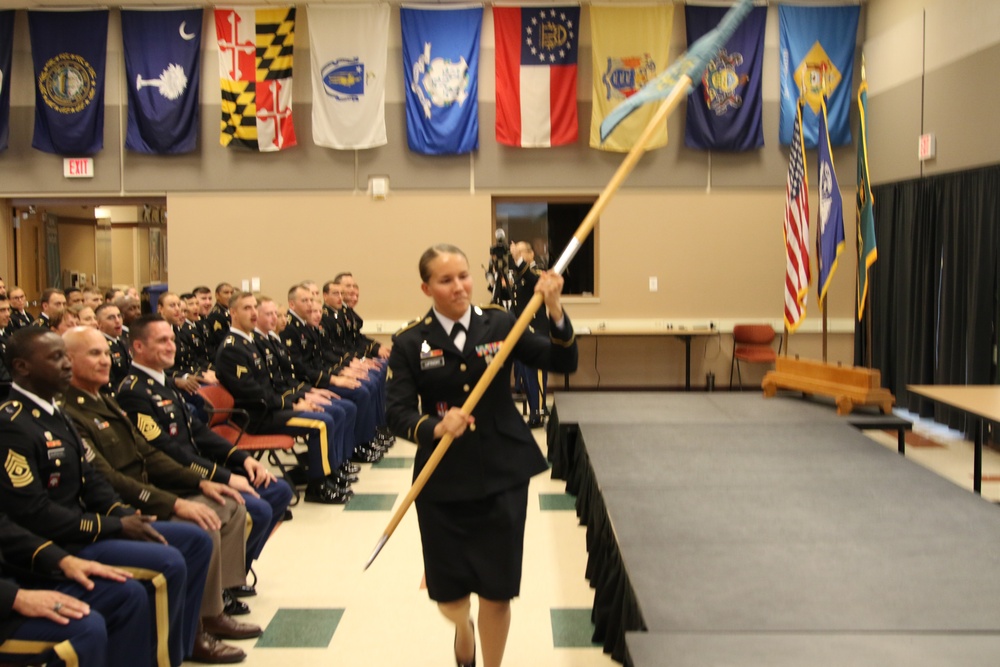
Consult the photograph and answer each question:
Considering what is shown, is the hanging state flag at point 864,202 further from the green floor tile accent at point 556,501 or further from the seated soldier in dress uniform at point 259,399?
the seated soldier in dress uniform at point 259,399

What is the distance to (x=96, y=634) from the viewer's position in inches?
90.3

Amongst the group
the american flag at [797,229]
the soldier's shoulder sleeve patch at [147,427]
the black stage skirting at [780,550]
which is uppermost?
the american flag at [797,229]

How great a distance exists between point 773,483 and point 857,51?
22.8 feet

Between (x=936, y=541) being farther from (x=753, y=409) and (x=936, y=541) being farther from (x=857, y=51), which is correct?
(x=857, y=51)

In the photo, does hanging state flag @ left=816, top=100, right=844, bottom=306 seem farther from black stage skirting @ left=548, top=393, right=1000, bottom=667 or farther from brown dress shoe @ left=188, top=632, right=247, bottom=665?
brown dress shoe @ left=188, top=632, right=247, bottom=665

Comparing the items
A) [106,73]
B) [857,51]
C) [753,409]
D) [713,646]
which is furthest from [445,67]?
[713,646]

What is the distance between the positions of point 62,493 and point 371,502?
286 cm

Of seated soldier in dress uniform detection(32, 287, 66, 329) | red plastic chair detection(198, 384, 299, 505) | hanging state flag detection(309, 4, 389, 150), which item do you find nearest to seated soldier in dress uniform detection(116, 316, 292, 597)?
red plastic chair detection(198, 384, 299, 505)

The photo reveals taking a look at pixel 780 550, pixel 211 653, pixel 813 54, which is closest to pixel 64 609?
pixel 211 653

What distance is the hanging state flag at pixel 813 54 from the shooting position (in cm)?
914

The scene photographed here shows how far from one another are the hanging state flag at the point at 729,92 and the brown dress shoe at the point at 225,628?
24.3ft

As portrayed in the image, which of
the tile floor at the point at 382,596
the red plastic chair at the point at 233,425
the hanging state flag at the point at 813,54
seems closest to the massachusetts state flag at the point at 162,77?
the red plastic chair at the point at 233,425

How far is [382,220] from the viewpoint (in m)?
9.51

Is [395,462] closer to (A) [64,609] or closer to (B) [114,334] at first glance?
(B) [114,334]
